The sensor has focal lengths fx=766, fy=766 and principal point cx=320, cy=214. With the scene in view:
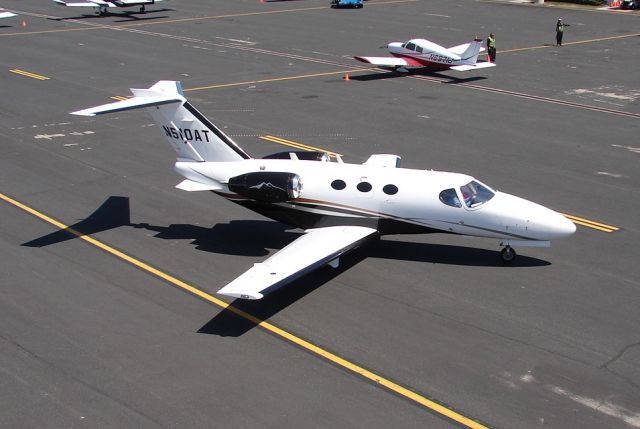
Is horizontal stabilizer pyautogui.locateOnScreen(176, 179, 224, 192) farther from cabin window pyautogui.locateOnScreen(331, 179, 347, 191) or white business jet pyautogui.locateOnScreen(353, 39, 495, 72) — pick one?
white business jet pyautogui.locateOnScreen(353, 39, 495, 72)

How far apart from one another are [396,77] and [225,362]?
112 feet

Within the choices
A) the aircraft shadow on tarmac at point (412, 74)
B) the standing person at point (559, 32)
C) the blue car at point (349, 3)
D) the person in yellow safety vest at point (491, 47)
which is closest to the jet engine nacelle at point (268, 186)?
the aircraft shadow on tarmac at point (412, 74)

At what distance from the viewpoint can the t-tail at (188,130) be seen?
2247cm

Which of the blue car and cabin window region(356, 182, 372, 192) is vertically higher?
the blue car

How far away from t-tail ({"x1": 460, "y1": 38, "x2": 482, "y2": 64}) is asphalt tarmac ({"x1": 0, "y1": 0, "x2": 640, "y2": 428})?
3.31m

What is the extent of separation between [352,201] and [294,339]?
5230 mm

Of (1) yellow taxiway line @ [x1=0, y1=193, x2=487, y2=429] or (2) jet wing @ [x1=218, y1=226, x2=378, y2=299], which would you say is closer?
(1) yellow taxiway line @ [x1=0, y1=193, x2=487, y2=429]

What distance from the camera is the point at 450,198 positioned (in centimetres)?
2031

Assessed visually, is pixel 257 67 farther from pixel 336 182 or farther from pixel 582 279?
pixel 582 279

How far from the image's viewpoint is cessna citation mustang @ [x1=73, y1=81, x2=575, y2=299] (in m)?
20.0

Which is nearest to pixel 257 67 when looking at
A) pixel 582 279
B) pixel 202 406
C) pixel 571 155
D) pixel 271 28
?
pixel 271 28

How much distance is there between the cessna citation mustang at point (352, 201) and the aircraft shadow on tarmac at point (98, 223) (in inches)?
129

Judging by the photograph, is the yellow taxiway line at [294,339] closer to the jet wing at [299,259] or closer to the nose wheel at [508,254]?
the jet wing at [299,259]

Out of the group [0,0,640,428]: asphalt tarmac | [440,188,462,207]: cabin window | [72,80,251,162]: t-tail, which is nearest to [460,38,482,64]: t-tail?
→ [0,0,640,428]: asphalt tarmac
